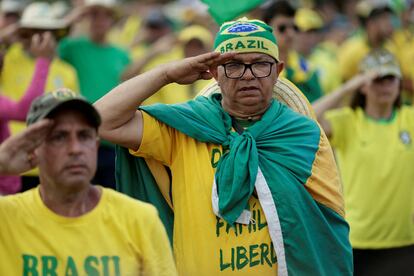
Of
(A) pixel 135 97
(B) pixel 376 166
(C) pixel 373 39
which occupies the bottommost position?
(B) pixel 376 166

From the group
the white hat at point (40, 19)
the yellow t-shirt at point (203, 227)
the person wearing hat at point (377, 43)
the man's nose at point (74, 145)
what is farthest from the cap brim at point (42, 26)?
the man's nose at point (74, 145)

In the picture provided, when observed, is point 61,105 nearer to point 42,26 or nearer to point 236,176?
→ point 236,176

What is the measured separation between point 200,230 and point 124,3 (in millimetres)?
19750

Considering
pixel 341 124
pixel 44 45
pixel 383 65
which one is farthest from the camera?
pixel 44 45

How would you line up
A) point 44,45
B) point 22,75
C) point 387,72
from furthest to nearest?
point 22,75
point 44,45
point 387,72

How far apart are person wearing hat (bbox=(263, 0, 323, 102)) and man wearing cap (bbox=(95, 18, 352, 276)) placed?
3226mm

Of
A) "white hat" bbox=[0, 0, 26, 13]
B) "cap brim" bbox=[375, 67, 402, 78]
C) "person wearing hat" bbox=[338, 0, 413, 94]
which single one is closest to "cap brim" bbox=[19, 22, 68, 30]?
"white hat" bbox=[0, 0, 26, 13]

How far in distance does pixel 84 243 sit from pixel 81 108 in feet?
1.87

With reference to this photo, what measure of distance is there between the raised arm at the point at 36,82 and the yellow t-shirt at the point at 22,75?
613 millimetres

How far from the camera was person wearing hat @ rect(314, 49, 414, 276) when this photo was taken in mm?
9398

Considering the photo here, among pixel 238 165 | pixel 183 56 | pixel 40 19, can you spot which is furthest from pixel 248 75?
pixel 183 56

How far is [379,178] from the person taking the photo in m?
9.41

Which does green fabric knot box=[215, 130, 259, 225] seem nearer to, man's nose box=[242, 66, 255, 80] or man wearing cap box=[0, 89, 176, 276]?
man's nose box=[242, 66, 255, 80]

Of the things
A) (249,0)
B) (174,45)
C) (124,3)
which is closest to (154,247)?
(249,0)
